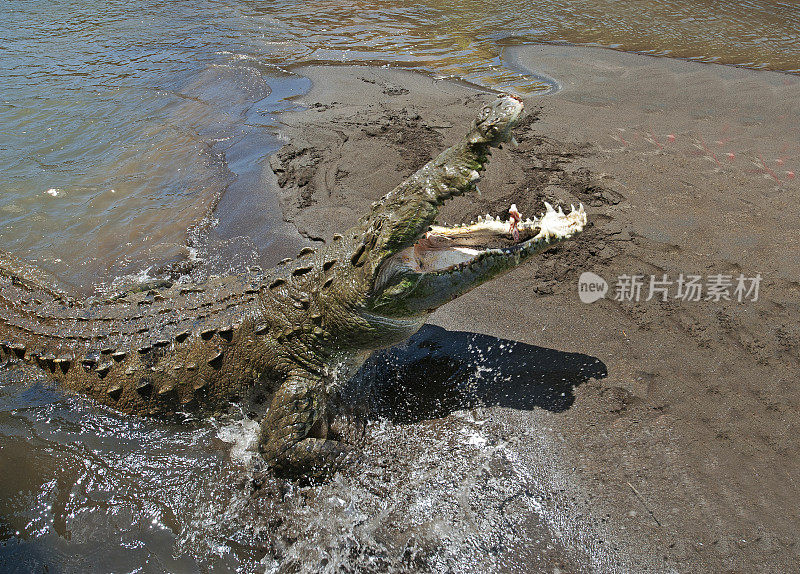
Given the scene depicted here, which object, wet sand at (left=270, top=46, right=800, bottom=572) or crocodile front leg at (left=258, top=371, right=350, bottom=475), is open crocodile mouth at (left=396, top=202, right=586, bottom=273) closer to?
wet sand at (left=270, top=46, right=800, bottom=572)

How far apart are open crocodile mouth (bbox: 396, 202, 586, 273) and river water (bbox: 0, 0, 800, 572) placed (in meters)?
1.09

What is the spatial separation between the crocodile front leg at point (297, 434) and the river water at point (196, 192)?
20cm

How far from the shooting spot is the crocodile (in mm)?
3299

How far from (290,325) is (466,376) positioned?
1.50 m

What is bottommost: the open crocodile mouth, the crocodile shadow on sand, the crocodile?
the crocodile shadow on sand

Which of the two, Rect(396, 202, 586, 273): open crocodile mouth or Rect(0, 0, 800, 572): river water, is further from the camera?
Rect(396, 202, 586, 273): open crocodile mouth

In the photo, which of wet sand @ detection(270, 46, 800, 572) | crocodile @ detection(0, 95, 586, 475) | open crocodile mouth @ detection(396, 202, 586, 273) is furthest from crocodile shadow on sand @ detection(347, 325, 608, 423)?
open crocodile mouth @ detection(396, 202, 586, 273)

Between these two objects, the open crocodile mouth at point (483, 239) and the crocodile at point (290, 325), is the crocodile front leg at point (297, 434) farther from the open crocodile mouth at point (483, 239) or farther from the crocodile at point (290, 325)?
the open crocodile mouth at point (483, 239)

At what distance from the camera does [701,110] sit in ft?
24.5

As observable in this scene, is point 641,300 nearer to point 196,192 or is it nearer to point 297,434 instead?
point 297,434

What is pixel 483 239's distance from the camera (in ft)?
11.7

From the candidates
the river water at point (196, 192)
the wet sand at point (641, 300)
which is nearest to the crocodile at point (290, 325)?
the river water at point (196, 192)

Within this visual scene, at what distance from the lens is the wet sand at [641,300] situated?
3.00 m

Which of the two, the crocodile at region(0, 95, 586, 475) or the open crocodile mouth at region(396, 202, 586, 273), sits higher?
the open crocodile mouth at region(396, 202, 586, 273)
